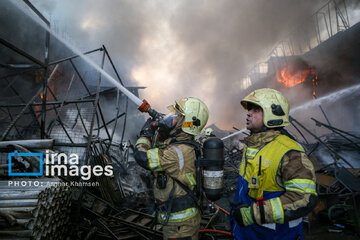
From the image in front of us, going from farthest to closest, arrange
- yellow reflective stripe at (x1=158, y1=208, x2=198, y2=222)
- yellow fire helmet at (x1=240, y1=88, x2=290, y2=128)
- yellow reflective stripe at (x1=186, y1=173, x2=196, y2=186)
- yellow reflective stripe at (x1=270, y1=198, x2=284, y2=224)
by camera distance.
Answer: yellow reflective stripe at (x1=186, y1=173, x2=196, y2=186) → yellow reflective stripe at (x1=158, y1=208, x2=198, y2=222) → yellow fire helmet at (x1=240, y1=88, x2=290, y2=128) → yellow reflective stripe at (x1=270, y1=198, x2=284, y2=224)

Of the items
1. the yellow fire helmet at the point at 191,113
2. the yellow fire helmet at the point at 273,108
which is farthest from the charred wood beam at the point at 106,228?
the yellow fire helmet at the point at 273,108

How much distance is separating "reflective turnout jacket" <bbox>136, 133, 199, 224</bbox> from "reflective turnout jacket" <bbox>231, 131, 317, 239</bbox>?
0.66m

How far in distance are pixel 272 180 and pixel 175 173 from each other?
3.79ft

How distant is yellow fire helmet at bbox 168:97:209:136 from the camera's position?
8.66ft

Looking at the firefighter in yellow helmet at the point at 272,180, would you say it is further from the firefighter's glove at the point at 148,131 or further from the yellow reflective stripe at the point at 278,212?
the firefighter's glove at the point at 148,131

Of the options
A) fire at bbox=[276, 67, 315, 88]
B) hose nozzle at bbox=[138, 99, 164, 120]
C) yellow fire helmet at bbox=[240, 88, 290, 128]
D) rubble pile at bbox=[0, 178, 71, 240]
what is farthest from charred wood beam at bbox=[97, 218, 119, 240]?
fire at bbox=[276, 67, 315, 88]

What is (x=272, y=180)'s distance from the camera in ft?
5.52

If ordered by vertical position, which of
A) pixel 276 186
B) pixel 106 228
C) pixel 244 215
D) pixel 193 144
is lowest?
pixel 106 228

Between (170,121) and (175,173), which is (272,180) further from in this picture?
(170,121)

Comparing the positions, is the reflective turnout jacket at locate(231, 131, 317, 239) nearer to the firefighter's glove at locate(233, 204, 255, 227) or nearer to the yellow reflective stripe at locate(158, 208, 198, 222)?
the firefighter's glove at locate(233, 204, 255, 227)

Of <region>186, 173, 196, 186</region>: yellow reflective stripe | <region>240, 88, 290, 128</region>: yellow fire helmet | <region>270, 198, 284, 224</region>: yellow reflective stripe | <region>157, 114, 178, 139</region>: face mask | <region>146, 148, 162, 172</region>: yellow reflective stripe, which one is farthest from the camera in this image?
<region>157, 114, 178, 139</region>: face mask

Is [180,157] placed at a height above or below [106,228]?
above

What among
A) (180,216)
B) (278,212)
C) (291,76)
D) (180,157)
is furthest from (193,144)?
(291,76)

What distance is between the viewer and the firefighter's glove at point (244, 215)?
1.54m
